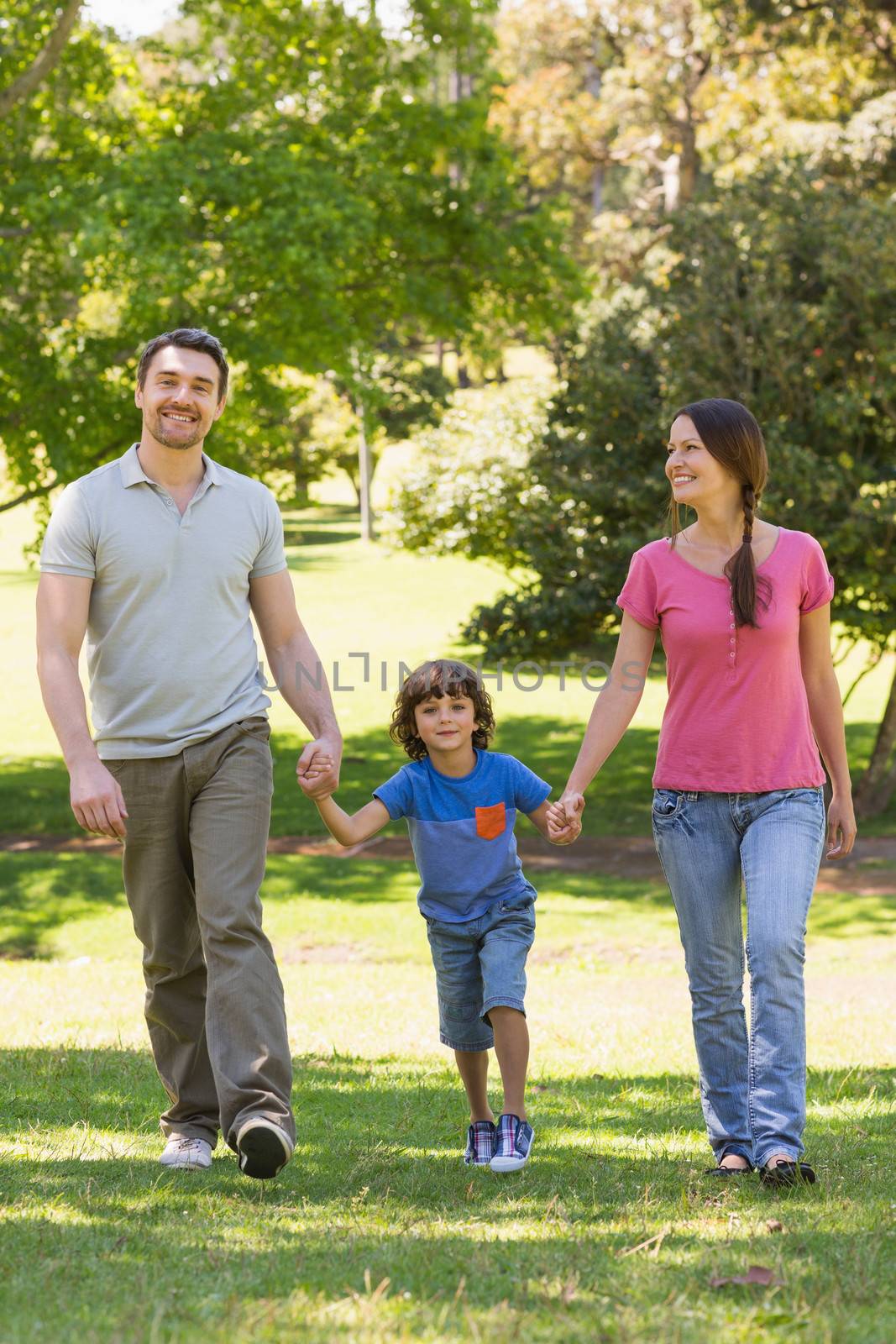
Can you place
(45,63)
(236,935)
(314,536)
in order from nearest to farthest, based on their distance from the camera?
(236,935), (45,63), (314,536)

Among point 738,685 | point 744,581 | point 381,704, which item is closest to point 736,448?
point 744,581

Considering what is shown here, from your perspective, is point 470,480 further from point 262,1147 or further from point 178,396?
point 262,1147

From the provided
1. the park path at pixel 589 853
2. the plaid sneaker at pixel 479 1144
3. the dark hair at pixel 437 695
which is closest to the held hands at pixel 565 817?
the dark hair at pixel 437 695

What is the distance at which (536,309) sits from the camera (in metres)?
18.0

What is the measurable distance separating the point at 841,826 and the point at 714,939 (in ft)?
2.00

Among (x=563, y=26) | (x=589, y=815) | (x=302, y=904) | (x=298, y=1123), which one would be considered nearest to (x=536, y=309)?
(x=589, y=815)

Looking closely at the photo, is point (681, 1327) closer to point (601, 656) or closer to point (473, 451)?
point (601, 656)

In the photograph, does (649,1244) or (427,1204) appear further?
(427,1204)

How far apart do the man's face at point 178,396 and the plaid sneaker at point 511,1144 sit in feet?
7.27

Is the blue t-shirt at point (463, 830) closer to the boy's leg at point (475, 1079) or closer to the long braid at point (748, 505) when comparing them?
the boy's leg at point (475, 1079)

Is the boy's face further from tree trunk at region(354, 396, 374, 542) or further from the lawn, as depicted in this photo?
tree trunk at region(354, 396, 374, 542)

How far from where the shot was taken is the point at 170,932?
446cm

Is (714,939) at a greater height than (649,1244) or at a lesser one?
greater

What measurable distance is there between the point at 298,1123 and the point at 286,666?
1725mm
